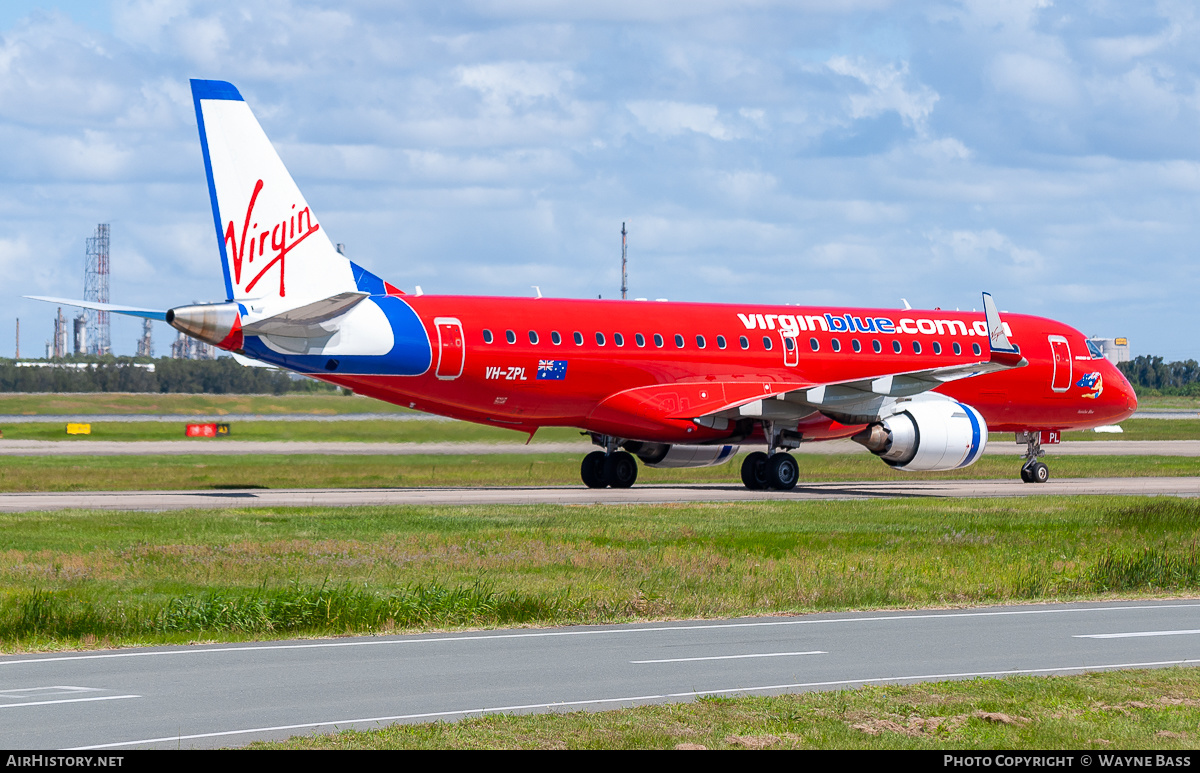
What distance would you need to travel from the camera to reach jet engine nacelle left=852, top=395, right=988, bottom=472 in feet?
128

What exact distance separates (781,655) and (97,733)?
707cm

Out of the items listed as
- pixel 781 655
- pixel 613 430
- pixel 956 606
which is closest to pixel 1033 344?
pixel 613 430

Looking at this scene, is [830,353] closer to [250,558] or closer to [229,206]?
[229,206]

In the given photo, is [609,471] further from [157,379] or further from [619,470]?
[157,379]

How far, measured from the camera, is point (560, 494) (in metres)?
38.4

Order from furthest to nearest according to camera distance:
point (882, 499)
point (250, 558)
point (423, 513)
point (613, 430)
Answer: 1. point (613, 430)
2. point (882, 499)
3. point (423, 513)
4. point (250, 558)

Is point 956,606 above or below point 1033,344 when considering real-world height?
below

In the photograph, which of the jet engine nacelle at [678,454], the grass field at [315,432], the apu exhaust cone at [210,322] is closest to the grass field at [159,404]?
the grass field at [315,432]

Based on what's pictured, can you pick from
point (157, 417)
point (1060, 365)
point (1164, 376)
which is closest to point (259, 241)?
point (1060, 365)

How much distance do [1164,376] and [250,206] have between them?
146 m

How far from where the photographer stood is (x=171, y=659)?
15.2 meters

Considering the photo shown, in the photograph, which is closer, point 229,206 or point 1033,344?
point 229,206

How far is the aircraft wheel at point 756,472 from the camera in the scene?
1606 inches
